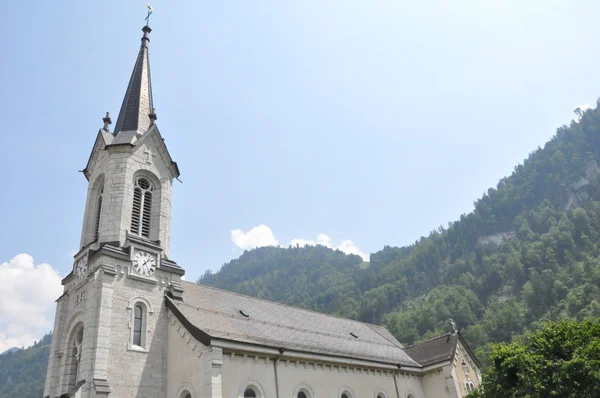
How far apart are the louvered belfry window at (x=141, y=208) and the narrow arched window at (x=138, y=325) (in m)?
4.55

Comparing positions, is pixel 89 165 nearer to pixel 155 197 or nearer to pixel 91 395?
pixel 155 197

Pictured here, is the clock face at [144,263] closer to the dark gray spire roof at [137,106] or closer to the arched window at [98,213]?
the arched window at [98,213]

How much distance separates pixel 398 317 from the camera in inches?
5418

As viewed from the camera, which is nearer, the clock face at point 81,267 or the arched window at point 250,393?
the arched window at point 250,393

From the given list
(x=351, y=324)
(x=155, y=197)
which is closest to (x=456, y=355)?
(x=351, y=324)

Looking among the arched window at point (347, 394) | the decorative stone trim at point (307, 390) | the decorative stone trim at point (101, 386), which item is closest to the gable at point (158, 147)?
the decorative stone trim at point (101, 386)

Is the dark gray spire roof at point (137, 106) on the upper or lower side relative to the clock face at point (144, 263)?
upper

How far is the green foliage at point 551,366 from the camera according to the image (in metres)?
19.5

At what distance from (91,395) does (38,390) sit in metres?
198

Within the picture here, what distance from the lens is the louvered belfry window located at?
2677 centimetres

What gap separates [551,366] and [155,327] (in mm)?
18997

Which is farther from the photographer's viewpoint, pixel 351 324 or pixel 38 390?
pixel 38 390

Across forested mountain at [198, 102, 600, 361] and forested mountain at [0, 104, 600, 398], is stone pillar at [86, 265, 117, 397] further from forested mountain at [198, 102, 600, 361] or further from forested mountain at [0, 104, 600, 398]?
forested mountain at [0, 104, 600, 398]

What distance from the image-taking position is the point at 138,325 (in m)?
23.9
